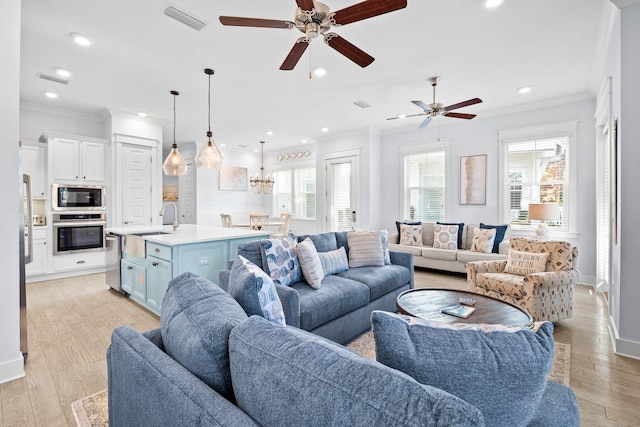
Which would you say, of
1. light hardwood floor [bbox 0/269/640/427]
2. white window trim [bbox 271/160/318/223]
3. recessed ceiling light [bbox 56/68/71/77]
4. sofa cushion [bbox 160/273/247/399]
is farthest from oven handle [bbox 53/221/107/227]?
sofa cushion [bbox 160/273/247/399]

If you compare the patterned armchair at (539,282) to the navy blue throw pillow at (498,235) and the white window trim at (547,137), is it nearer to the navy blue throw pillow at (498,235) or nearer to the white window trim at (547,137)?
the navy blue throw pillow at (498,235)

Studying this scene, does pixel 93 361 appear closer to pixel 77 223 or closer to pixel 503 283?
pixel 77 223

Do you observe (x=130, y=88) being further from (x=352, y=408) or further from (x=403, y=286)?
(x=352, y=408)

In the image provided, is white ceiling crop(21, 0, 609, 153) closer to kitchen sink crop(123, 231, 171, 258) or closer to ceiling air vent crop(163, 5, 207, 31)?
ceiling air vent crop(163, 5, 207, 31)

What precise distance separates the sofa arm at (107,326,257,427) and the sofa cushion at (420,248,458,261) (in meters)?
4.97

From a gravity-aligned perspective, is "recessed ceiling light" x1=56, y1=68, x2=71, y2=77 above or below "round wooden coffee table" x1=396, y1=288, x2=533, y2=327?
above

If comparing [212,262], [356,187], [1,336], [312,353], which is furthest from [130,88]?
[312,353]

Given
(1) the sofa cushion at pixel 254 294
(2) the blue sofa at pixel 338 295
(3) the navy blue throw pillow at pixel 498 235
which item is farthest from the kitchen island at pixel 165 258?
(3) the navy blue throw pillow at pixel 498 235

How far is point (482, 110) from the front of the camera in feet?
18.0

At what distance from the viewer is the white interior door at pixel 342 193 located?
7.05m

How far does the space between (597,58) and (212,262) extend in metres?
4.94

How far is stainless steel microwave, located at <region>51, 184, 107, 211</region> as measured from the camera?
489cm

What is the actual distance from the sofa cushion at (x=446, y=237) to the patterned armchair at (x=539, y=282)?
1822mm

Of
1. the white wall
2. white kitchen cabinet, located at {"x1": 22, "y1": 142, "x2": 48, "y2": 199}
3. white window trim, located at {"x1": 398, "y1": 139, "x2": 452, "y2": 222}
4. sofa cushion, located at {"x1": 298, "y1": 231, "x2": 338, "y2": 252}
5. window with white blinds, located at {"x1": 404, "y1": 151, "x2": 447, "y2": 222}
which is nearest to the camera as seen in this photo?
the white wall
